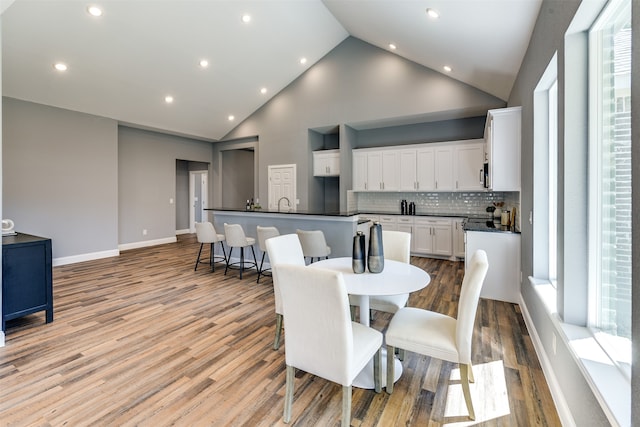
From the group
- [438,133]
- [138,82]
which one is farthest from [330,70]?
[138,82]

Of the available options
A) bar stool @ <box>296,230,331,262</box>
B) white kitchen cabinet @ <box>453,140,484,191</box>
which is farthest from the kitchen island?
white kitchen cabinet @ <box>453,140,484,191</box>

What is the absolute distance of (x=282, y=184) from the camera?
24.4ft

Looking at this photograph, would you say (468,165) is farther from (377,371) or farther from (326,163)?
(377,371)

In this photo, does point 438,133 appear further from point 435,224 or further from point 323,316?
point 323,316

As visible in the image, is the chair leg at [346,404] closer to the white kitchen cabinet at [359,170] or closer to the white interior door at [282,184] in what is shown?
the white kitchen cabinet at [359,170]

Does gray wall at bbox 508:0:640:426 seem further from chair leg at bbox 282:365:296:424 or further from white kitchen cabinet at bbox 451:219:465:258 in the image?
white kitchen cabinet at bbox 451:219:465:258

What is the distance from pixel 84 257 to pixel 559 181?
7338 mm

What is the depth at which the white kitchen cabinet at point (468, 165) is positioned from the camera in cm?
566

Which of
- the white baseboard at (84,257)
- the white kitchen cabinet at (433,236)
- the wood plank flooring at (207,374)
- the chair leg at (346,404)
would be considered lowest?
the wood plank flooring at (207,374)

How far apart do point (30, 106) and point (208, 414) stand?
621cm

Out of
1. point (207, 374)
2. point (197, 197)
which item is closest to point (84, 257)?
point (197, 197)

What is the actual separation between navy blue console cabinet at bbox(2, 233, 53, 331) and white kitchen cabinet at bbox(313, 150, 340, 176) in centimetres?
513

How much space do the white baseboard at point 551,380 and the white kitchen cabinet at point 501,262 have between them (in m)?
0.72

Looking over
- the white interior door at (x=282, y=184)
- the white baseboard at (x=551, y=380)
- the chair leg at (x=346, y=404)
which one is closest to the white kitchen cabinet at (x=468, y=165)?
the white baseboard at (x=551, y=380)
